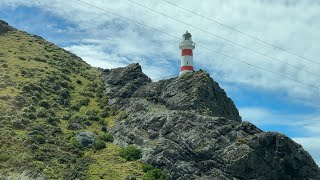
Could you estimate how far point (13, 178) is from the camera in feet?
201

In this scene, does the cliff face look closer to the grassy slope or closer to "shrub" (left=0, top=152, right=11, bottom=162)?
the grassy slope

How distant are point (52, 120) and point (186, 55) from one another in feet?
123

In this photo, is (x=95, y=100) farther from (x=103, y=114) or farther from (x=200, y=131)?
(x=200, y=131)

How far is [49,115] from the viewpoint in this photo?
292 ft

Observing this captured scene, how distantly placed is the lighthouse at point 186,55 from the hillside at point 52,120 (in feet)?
65.7

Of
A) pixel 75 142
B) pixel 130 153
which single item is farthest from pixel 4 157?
pixel 130 153

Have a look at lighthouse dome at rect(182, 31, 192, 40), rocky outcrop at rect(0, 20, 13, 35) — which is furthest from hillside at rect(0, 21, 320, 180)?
rocky outcrop at rect(0, 20, 13, 35)

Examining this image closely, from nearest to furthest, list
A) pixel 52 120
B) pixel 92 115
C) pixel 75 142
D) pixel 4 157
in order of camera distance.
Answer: pixel 4 157 → pixel 75 142 → pixel 52 120 → pixel 92 115

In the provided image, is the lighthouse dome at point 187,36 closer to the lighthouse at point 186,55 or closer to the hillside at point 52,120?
the lighthouse at point 186,55

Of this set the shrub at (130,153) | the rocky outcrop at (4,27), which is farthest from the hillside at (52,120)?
the rocky outcrop at (4,27)

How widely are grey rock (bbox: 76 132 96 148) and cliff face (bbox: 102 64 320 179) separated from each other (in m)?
4.81

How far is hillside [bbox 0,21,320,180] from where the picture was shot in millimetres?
72250

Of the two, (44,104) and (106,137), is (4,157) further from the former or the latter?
(44,104)

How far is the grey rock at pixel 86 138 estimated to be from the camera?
3185 inches
